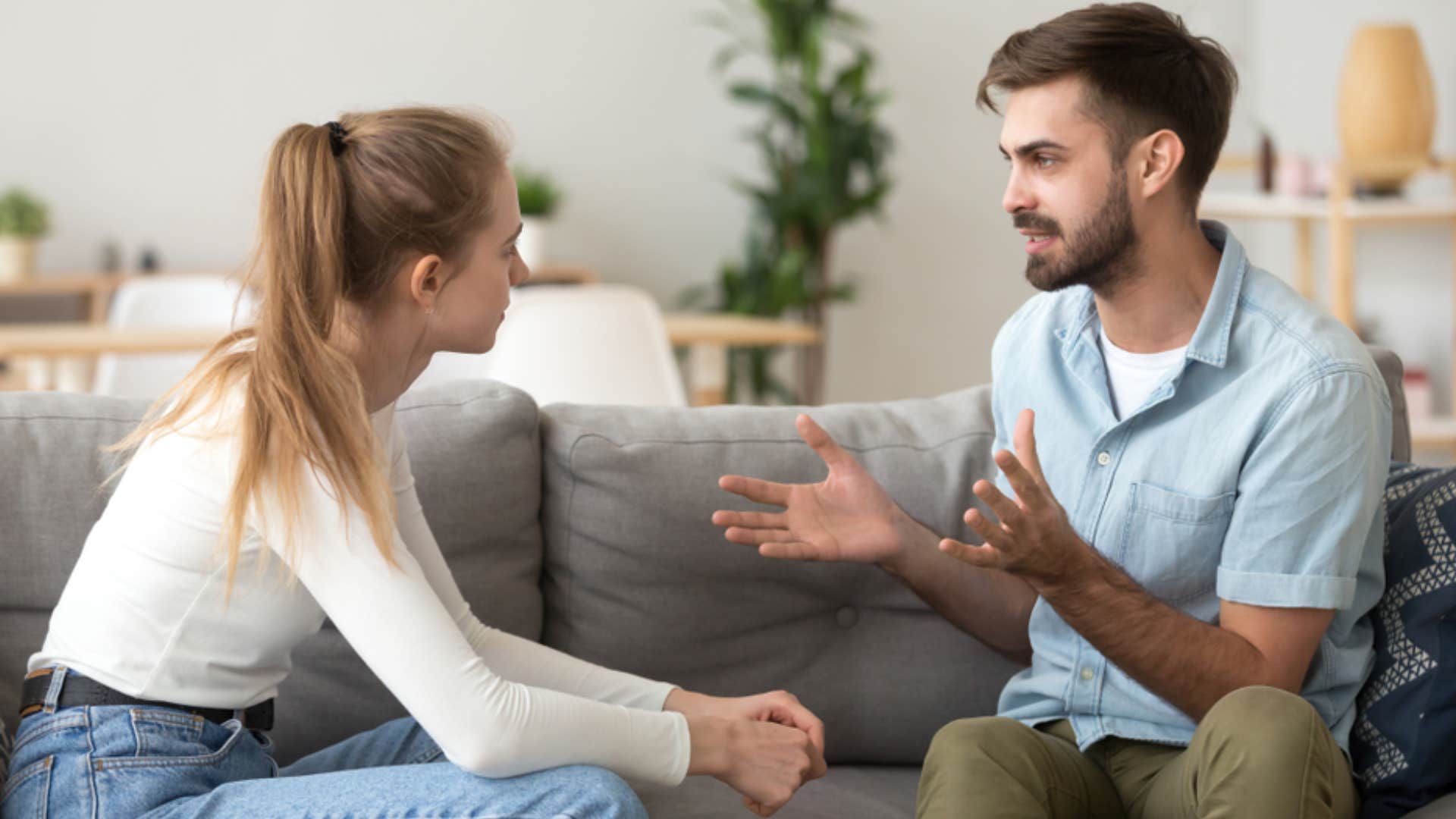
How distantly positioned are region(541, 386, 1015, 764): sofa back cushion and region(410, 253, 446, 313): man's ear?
15.6 inches

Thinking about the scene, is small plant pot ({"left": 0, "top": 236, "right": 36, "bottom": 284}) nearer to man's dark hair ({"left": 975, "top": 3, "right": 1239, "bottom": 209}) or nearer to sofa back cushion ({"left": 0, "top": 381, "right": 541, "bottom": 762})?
sofa back cushion ({"left": 0, "top": 381, "right": 541, "bottom": 762})

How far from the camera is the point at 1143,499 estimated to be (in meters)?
1.50

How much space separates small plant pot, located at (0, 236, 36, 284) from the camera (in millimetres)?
4508

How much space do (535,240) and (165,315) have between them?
140 centimetres

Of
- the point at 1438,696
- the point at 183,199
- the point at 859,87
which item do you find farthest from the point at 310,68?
the point at 1438,696

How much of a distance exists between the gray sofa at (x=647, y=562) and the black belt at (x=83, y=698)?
11.7 inches

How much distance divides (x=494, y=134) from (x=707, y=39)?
13.9ft

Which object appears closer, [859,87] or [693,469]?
[693,469]

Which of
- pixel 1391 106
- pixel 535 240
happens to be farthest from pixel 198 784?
pixel 535 240

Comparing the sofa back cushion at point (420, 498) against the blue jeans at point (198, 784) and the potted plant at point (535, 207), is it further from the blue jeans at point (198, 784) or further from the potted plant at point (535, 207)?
the potted plant at point (535, 207)

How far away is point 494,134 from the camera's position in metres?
1.42

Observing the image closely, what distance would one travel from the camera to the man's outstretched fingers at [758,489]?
1.48 m

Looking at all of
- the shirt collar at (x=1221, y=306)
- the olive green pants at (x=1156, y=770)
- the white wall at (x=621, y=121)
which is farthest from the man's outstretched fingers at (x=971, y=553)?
the white wall at (x=621, y=121)

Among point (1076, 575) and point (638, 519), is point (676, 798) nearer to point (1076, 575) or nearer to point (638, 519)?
point (638, 519)
